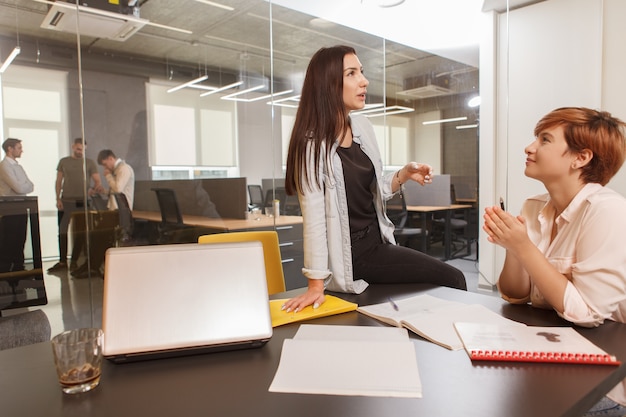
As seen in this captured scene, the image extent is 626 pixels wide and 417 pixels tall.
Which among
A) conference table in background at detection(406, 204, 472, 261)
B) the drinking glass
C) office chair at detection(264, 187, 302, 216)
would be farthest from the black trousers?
conference table in background at detection(406, 204, 472, 261)

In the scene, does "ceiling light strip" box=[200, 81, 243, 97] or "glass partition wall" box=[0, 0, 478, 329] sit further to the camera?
"ceiling light strip" box=[200, 81, 243, 97]

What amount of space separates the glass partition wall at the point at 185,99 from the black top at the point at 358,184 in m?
2.65

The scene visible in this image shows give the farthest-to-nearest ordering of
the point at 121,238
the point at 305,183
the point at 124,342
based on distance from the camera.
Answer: the point at 121,238 < the point at 305,183 < the point at 124,342

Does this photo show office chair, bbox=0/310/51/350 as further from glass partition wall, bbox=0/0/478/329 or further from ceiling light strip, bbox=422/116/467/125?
ceiling light strip, bbox=422/116/467/125

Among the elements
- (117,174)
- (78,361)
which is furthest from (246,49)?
(78,361)

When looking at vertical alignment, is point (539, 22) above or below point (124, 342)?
above

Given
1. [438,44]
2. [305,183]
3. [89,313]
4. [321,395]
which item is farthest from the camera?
[438,44]

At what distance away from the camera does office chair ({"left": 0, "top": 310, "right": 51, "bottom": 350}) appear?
1590 mm

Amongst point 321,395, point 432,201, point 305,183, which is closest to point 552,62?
point 432,201

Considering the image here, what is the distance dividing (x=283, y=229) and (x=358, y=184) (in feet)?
8.52

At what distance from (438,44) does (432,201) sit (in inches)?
75.7

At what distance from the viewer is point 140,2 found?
444cm

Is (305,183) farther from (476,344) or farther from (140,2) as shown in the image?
(140,2)

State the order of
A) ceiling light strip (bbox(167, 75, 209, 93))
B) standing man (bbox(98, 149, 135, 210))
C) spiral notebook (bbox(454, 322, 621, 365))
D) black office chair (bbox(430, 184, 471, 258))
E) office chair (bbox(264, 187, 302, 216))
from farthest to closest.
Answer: black office chair (bbox(430, 184, 471, 258)), ceiling light strip (bbox(167, 75, 209, 93)), office chair (bbox(264, 187, 302, 216)), standing man (bbox(98, 149, 135, 210)), spiral notebook (bbox(454, 322, 621, 365))
